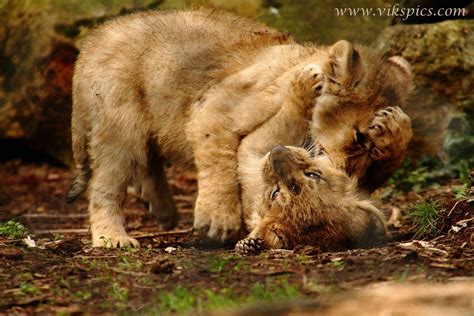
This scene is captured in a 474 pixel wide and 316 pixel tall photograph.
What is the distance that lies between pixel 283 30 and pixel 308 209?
4.53 metres

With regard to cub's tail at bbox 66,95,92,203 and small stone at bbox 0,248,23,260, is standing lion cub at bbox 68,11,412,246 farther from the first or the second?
small stone at bbox 0,248,23,260

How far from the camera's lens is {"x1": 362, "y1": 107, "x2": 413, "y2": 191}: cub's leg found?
6188mm

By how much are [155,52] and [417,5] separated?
3.80 metres

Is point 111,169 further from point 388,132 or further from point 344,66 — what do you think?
point 388,132

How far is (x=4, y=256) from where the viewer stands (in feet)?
19.5

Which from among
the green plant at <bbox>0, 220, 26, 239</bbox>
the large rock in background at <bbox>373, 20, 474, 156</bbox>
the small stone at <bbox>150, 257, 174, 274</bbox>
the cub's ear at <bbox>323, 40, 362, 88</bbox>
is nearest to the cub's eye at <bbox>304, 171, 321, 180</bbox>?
the cub's ear at <bbox>323, 40, 362, 88</bbox>

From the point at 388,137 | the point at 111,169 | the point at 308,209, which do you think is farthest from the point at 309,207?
the point at 111,169

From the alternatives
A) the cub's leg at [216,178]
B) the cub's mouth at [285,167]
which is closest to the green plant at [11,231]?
the cub's leg at [216,178]

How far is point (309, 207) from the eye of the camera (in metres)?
6.01

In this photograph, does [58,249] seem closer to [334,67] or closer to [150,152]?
[150,152]

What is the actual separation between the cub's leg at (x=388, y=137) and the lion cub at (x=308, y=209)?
0.97 ft

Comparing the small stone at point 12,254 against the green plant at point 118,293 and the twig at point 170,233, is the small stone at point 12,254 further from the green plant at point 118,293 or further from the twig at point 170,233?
the twig at point 170,233

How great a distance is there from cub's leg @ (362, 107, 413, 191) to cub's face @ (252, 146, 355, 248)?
35cm

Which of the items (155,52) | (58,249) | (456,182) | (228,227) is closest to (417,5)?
(456,182)
